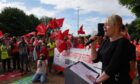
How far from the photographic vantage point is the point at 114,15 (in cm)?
411

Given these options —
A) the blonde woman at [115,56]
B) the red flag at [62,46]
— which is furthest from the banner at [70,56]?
the blonde woman at [115,56]

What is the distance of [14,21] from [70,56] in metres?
60.4

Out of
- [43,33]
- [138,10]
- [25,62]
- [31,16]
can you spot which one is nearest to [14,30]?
[31,16]

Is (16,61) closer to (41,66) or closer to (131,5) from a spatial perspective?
(41,66)

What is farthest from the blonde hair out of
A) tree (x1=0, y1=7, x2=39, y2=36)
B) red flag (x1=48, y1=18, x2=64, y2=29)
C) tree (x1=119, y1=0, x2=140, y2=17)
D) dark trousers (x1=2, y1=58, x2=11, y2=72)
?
tree (x1=0, y1=7, x2=39, y2=36)

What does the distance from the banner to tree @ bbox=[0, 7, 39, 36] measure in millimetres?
53766

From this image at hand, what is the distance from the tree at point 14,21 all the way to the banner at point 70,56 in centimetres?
5377

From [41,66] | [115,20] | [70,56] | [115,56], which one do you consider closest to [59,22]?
[70,56]

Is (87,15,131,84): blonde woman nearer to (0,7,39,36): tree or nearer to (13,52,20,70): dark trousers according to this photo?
(13,52,20,70): dark trousers

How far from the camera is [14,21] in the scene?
247 feet

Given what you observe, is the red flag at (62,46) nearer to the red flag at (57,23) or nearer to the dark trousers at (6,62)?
the dark trousers at (6,62)

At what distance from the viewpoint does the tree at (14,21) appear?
72500 mm

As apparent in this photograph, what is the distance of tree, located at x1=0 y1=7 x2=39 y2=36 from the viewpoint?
2854 inches

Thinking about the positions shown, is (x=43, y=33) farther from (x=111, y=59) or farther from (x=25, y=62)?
(x=111, y=59)
